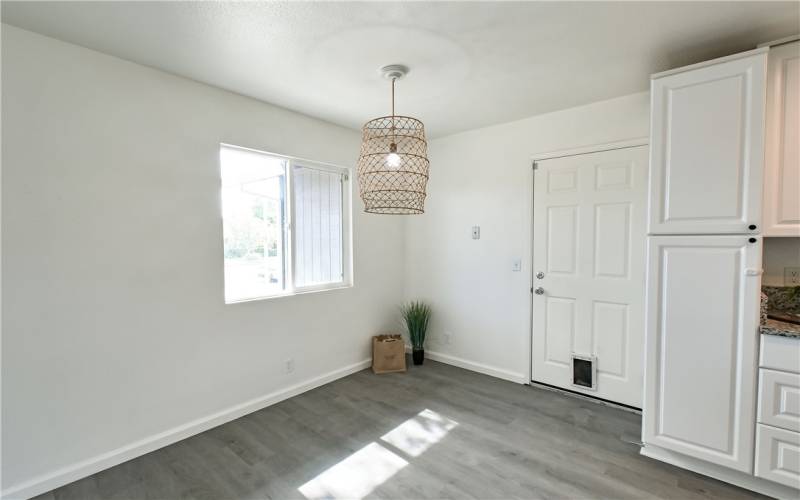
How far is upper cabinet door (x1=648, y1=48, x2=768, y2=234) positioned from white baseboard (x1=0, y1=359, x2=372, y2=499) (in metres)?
3.00

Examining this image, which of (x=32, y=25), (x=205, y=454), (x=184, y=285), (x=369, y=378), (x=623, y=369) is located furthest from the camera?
(x=369, y=378)

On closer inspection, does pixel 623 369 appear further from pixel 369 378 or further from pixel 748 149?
pixel 369 378

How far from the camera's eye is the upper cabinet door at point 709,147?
1.81 m

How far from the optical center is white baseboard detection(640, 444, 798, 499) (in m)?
1.84

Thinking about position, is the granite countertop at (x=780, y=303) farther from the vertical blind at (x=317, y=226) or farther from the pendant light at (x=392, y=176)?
the vertical blind at (x=317, y=226)

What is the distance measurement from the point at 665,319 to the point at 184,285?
10.1 ft

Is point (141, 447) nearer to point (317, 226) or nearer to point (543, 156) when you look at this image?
point (317, 226)

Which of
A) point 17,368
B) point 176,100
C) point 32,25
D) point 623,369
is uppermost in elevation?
point 32,25

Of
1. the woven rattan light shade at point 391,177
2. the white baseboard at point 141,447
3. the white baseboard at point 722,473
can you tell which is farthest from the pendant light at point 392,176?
the white baseboard at point 722,473

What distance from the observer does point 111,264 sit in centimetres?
211

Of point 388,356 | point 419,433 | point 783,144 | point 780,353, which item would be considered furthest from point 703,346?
point 388,356

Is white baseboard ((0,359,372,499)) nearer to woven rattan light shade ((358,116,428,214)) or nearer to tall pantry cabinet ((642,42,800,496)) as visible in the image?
woven rattan light shade ((358,116,428,214))

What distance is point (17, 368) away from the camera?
5.97 feet

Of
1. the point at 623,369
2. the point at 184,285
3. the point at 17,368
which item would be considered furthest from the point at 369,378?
the point at 17,368
